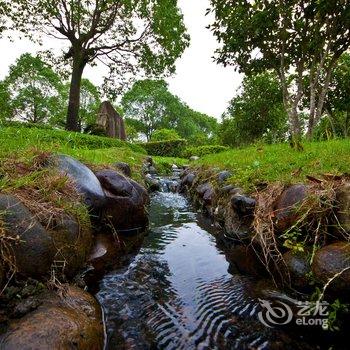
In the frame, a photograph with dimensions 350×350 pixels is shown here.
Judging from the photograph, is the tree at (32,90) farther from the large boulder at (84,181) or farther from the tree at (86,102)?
the large boulder at (84,181)

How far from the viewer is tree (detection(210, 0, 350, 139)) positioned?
7.91 meters

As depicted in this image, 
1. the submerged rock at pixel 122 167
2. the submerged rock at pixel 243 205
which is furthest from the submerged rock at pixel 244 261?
the submerged rock at pixel 122 167

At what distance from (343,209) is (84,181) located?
100 inches

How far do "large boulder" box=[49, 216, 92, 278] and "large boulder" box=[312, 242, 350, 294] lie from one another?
6.24ft

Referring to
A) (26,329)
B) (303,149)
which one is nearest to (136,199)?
(26,329)

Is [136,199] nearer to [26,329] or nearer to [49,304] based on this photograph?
[49,304]

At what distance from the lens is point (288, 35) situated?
8.51 meters

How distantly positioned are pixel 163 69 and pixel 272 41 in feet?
34.2

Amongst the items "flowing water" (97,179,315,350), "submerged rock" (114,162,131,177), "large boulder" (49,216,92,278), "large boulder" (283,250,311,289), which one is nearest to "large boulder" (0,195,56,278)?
"large boulder" (49,216,92,278)

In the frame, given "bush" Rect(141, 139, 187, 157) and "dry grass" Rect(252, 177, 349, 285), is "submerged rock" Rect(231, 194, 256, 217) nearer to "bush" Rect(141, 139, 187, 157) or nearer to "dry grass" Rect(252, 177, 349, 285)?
"dry grass" Rect(252, 177, 349, 285)

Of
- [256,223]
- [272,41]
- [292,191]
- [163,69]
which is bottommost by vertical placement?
[256,223]

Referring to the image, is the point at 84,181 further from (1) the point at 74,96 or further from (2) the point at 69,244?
(1) the point at 74,96

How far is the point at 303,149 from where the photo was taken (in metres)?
5.90

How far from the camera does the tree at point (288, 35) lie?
7907 mm
